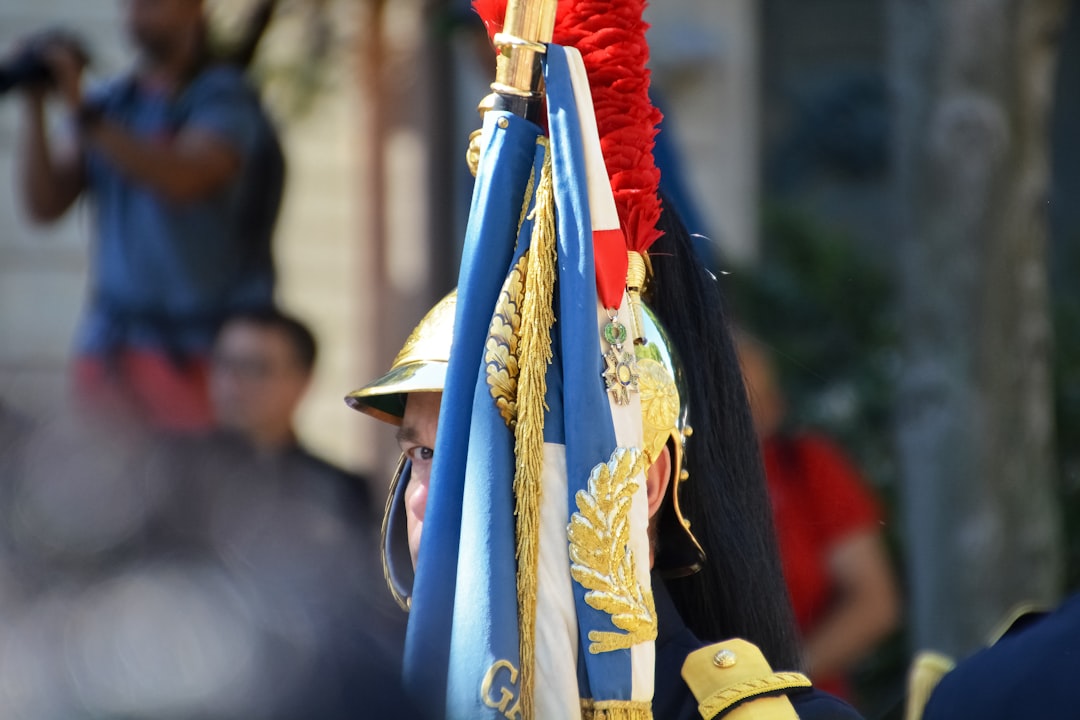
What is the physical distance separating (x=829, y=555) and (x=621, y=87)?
2.22 metres

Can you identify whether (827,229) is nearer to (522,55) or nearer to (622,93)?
(622,93)

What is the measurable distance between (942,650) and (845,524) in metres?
0.56

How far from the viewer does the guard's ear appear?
212 cm

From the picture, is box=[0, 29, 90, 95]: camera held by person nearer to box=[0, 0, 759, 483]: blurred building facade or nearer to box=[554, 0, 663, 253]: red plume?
Result: box=[0, 0, 759, 483]: blurred building facade

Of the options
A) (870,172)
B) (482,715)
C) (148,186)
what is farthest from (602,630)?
(870,172)

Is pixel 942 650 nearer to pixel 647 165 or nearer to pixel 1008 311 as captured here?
pixel 1008 311

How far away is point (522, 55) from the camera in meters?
2.01

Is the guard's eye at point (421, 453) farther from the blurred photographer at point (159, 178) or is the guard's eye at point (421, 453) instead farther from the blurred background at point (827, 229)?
the blurred photographer at point (159, 178)

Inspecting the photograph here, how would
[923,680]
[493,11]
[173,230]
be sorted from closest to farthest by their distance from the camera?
→ [493,11] < [923,680] < [173,230]

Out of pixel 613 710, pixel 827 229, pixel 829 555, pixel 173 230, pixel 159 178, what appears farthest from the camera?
pixel 827 229

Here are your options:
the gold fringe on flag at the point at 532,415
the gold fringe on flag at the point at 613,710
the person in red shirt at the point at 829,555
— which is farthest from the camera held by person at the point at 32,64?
the gold fringe on flag at the point at 613,710

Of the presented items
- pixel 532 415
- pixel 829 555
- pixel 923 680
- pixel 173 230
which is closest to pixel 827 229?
pixel 173 230

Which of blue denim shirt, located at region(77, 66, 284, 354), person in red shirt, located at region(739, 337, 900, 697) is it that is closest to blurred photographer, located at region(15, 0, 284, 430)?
blue denim shirt, located at region(77, 66, 284, 354)

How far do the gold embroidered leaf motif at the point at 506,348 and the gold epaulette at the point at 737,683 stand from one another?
1.45 feet
